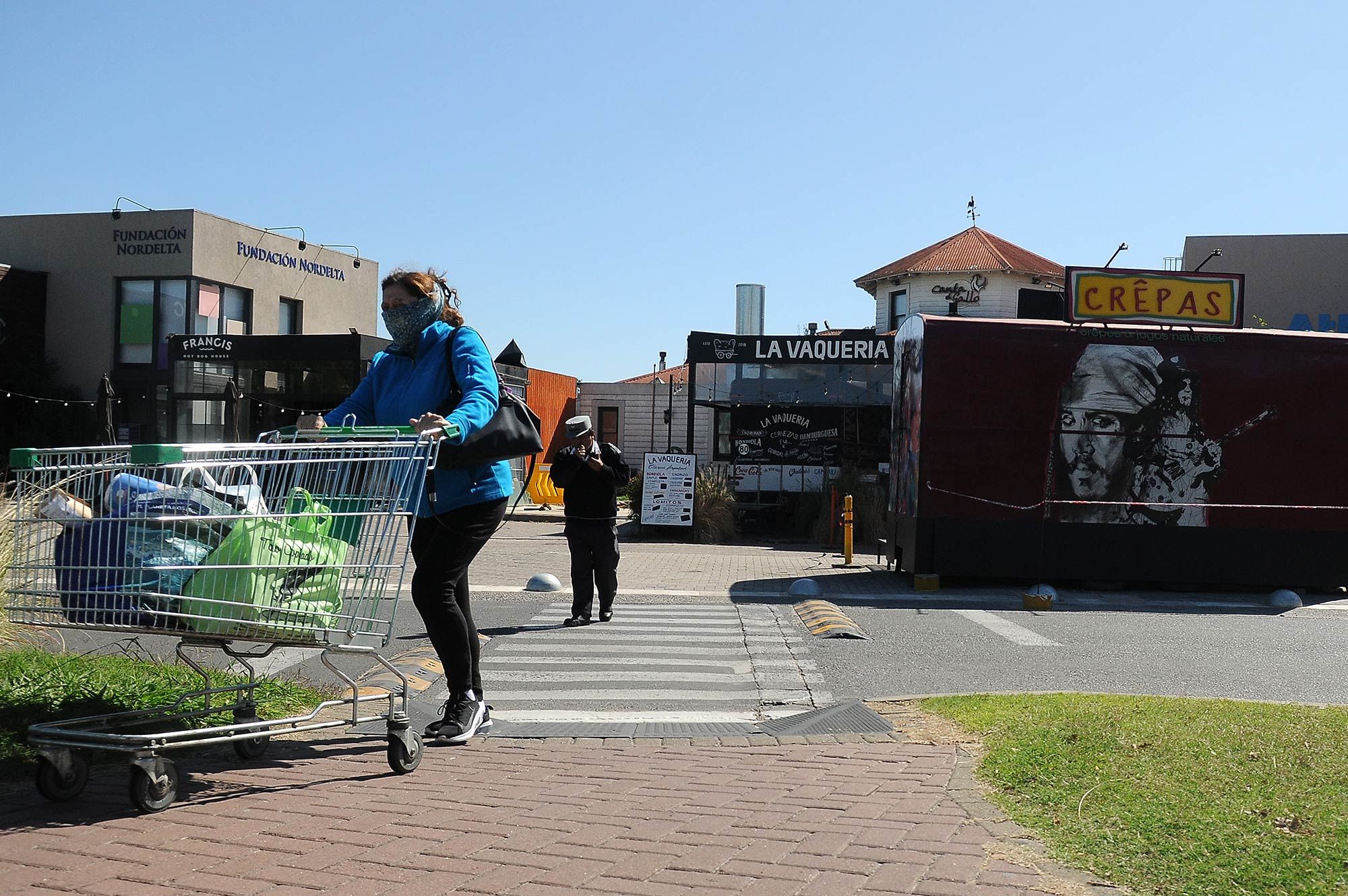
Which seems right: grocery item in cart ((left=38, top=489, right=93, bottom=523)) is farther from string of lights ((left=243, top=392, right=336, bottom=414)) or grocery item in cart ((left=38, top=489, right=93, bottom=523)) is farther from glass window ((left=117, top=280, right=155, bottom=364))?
glass window ((left=117, top=280, right=155, bottom=364))

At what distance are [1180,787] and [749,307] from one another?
147ft

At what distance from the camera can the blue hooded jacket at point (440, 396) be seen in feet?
17.7

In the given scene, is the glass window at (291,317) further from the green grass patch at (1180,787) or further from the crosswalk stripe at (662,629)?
the green grass patch at (1180,787)

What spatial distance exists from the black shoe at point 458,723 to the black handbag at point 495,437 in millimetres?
1145

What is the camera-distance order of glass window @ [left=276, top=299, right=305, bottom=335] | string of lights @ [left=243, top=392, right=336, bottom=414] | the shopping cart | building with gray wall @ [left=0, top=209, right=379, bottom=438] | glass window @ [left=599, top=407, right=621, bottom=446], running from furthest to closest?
glass window @ [left=599, top=407, right=621, bottom=446] → glass window @ [left=276, top=299, right=305, bottom=335] → building with gray wall @ [left=0, top=209, right=379, bottom=438] → string of lights @ [left=243, top=392, right=336, bottom=414] → the shopping cart

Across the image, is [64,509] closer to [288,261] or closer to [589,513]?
[589,513]

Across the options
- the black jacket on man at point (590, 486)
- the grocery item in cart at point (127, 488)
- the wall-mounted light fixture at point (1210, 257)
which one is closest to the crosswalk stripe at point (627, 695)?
the grocery item in cart at point (127, 488)

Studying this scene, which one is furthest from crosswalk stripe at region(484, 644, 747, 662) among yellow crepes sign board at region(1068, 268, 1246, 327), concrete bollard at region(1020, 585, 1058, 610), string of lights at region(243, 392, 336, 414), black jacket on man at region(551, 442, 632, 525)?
string of lights at region(243, 392, 336, 414)

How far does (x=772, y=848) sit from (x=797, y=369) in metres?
24.0

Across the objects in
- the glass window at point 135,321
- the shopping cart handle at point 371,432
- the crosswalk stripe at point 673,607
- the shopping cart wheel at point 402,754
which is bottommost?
the crosswalk stripe at point 673,607

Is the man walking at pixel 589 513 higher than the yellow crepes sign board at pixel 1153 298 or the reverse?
the reverse

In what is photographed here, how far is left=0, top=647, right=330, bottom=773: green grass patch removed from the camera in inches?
214

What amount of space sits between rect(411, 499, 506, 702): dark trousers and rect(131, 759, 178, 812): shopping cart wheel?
134cm

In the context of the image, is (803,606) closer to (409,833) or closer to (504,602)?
(504,602)
